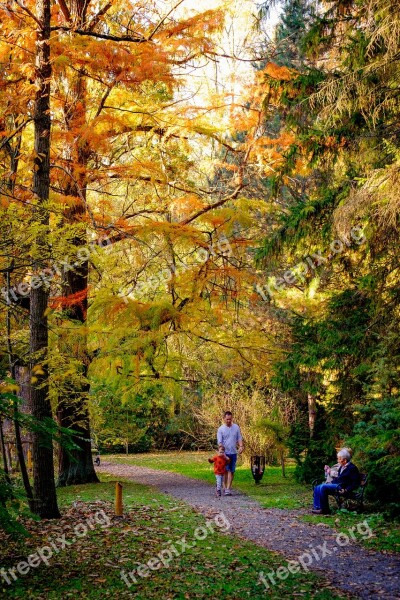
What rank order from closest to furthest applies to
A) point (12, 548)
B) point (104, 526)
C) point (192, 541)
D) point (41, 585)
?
1. point (41, 585)
2. point (12, 548)
3. point (192, 541)
4. point (104, 526)

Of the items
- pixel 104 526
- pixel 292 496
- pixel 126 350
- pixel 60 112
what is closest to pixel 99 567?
pixel 104 526

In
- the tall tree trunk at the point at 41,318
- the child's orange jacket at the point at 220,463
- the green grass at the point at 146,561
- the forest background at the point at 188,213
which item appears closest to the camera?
the green grass at the point at 146,561

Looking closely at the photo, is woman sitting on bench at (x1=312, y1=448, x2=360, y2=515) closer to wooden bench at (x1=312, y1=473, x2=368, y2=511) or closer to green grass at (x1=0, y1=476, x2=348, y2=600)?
wooden bench at (x1=312, y1=473, x2=368, y2=511)

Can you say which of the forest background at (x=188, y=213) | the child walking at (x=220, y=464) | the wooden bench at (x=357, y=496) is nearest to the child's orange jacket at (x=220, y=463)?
the child walking at (x=220, y=464)

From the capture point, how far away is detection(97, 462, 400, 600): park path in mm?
6184

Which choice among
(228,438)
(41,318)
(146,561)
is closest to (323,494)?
(228,438)

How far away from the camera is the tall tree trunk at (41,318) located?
29.2 ft

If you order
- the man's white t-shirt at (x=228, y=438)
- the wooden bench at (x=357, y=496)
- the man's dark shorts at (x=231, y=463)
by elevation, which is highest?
the man's white t-shirt at (x=228, y=438)

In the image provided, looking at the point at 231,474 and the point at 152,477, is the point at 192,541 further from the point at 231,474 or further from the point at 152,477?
the point at 152,477

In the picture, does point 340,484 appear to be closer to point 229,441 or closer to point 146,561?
point 229,441

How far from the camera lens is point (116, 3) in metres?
12.3

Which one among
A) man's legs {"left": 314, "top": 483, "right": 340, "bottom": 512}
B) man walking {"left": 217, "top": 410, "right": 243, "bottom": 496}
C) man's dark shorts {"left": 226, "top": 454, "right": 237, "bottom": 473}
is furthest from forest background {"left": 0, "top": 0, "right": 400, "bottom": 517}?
man's dark shorts {"left": 226, "top": 454, "right": 237, "bottom": 473}

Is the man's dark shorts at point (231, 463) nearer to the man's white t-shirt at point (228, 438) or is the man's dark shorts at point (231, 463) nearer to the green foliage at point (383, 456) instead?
the man's white t-shirt at point (228, 438)

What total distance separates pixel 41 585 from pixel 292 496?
22.5 ft
